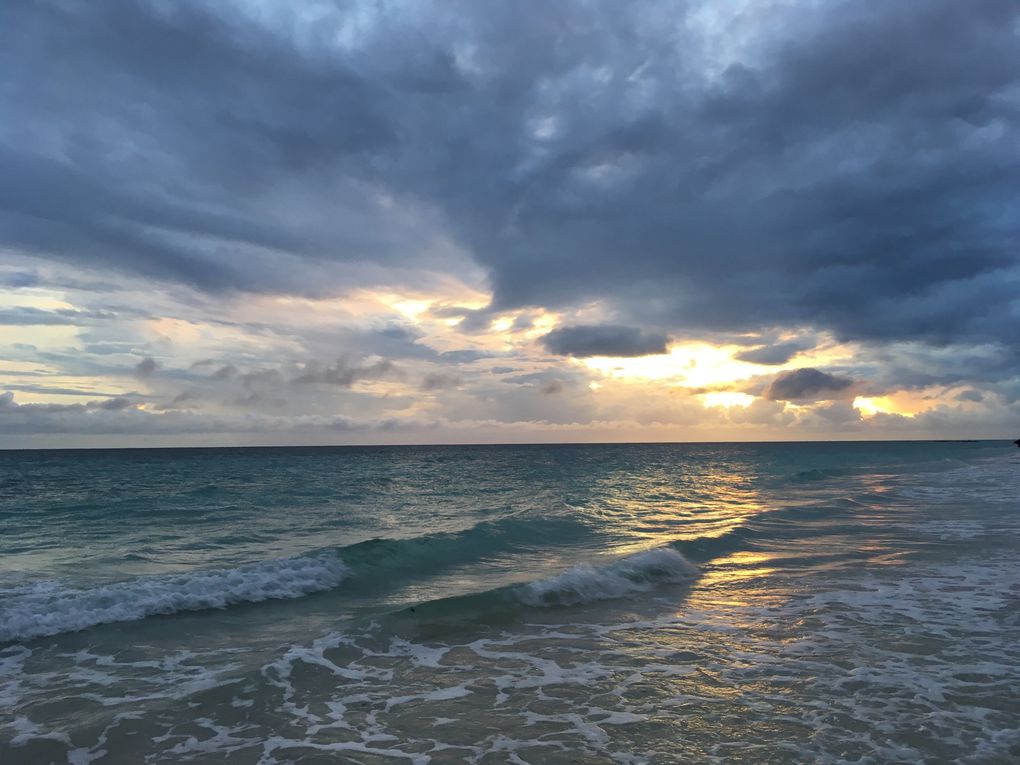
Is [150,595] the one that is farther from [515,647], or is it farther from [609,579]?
[609,579]

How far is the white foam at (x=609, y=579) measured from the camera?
545 inches

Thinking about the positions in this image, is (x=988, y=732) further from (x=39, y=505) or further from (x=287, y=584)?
(x=39, y=505)

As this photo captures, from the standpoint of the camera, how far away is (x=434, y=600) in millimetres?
13367

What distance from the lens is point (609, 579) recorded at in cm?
1521

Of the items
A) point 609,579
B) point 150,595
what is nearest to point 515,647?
point 609,579

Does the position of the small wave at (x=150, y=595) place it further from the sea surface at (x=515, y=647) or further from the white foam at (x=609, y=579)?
the white foam at (x=609, y=579)

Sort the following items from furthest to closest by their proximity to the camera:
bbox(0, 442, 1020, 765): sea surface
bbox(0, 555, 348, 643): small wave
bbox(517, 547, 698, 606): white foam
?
1. bbox(517, 547, 698, 606): white foam
2. bbox(0, 555, 348, 643): small wave
3. bbox(0, 442, 1020, 765): sea surface

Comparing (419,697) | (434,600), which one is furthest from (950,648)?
(434,600)

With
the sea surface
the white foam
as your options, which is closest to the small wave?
the sea surface

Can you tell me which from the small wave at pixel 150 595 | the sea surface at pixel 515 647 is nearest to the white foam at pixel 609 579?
the sea surface at pixel 515 647

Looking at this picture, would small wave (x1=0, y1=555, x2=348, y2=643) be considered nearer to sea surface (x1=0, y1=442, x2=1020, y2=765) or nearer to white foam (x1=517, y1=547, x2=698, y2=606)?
sea surface (x1=0, y1=442, x2=1020, y2=765)

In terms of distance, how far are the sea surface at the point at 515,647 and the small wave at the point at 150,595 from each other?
0.23 ft

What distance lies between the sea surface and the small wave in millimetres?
70

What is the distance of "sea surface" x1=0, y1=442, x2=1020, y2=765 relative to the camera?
277 inches
